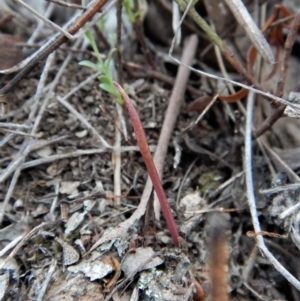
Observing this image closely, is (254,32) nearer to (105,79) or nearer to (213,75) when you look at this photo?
(213,75)

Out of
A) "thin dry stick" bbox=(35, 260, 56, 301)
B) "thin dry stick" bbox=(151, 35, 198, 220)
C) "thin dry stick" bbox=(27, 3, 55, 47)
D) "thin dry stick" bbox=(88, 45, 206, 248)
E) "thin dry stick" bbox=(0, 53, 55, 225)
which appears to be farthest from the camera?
"thin dry stick" bbox=(27, 3, 55, 47)

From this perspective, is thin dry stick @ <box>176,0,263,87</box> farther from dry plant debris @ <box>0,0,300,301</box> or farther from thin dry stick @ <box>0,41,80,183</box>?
thin dry stick @ <box>0,41,80,183</box>

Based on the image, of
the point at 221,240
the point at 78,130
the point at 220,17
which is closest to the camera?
the point at 221,240

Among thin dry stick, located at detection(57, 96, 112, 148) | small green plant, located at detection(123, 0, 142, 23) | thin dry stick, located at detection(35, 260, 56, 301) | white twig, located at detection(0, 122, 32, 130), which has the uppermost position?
small green plant, located at detection(123, 0, 142, 23)

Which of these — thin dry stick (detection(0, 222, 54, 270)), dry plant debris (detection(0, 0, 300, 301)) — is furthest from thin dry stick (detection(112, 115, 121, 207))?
thin dry stick (detection(0, 222, 54, 270))

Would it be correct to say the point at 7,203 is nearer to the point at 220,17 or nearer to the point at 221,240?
the point at 221,240

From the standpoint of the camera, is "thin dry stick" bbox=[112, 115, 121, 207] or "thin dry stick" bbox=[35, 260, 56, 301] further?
"thin dry stick" bbox=[112, 115, 121, 207]

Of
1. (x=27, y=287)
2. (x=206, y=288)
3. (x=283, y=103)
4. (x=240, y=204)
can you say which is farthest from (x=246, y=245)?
(x=27, y=287)

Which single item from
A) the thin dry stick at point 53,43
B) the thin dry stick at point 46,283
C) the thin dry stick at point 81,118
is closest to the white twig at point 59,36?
the thin dry stick at point 53,43
